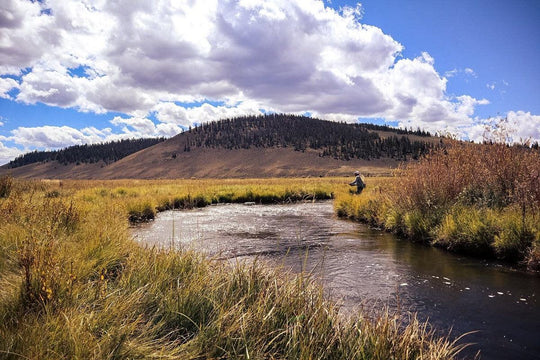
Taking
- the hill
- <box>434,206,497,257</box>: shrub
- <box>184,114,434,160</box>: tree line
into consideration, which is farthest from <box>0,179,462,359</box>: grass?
<box>184,114,434,160</box>: tree line

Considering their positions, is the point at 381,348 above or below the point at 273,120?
below

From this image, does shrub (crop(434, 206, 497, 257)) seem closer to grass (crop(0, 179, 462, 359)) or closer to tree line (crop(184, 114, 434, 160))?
grass (crop(0, 179, 462, 359))

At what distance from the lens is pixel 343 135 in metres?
152

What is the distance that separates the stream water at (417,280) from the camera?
464cm

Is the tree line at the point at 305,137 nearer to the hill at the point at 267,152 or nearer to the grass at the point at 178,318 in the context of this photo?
the hill at the point at 267,152

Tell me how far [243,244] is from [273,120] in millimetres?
181900

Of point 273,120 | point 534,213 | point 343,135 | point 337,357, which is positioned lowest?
point 337,357

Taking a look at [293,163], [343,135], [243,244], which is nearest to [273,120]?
[343,135]

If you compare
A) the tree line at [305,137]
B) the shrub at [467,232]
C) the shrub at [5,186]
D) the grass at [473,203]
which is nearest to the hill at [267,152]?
the tree line at [305,137]

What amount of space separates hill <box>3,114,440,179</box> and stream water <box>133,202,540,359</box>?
9056 cm

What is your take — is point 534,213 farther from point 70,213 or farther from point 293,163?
point 293,163

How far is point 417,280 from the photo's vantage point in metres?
6.73

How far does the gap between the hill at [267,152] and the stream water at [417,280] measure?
90.6 metres

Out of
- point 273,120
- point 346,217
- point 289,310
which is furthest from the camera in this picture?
point 273,120
